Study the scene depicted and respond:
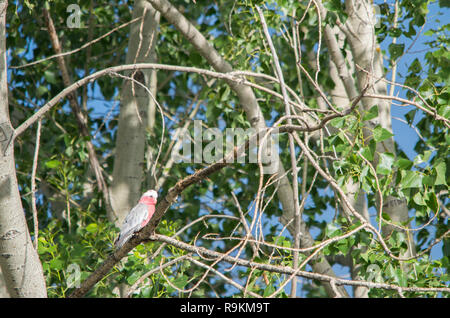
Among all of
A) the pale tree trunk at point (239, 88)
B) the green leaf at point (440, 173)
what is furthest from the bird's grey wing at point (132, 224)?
the green leaf at point (440, 173)

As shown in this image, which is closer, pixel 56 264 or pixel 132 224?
Result: pixel 56 264

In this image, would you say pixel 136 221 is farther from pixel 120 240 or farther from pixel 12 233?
pixel 12 233

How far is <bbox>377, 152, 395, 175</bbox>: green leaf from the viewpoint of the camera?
2471 mm

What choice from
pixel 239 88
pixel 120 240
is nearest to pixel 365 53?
pixel 239 88

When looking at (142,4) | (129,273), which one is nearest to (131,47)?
(142,4)

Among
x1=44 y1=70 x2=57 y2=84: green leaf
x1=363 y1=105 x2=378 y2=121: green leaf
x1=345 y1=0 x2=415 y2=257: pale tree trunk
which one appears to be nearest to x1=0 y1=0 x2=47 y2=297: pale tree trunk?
x1=363 y1=105 x2=378 y2=121: green leaf

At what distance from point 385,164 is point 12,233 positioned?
61.7 inches

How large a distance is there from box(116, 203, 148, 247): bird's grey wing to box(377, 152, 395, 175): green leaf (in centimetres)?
126

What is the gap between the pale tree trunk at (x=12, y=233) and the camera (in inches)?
82.7

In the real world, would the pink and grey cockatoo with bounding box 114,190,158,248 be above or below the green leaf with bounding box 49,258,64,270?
above

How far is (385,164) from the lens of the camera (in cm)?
248

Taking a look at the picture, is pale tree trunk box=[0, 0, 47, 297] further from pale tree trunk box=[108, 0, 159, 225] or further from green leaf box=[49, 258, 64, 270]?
pale tree trunk box=[108, 0, 159, 225]
